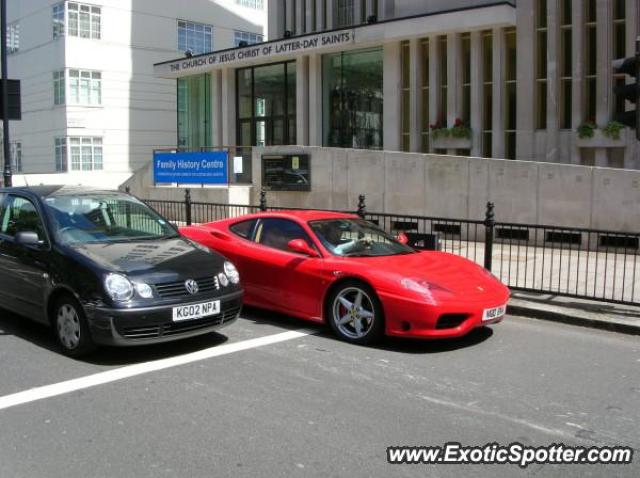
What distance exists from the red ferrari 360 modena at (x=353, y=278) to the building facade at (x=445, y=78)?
32.9ft

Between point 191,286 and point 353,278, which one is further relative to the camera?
point 353,278

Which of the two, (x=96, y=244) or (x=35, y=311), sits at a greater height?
(x=96, y=244)

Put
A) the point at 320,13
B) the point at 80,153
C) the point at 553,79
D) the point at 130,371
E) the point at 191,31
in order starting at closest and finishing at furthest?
the point at 130,371 < the point at 553,79 < the point at 320,13 < the point at 80,153 < the point at 191,31

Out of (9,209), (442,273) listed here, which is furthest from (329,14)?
(442,273)

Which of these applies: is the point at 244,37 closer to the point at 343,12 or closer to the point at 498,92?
the point at 343,12

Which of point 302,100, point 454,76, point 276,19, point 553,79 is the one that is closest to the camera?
point 553,79

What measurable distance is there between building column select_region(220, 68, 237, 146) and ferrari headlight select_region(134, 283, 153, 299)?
69.6ft

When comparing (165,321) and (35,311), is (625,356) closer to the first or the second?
(165,321)

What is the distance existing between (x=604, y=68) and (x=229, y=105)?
14.1 meters

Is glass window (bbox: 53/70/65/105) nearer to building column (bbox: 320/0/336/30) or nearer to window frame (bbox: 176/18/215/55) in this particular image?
window frame (bbox: 176/18/215/55)

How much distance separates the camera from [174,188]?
21688 millimetres

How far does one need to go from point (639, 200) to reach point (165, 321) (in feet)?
35.7

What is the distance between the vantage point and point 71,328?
6270 mm

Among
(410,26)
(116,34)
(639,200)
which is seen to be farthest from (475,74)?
(116,34)
